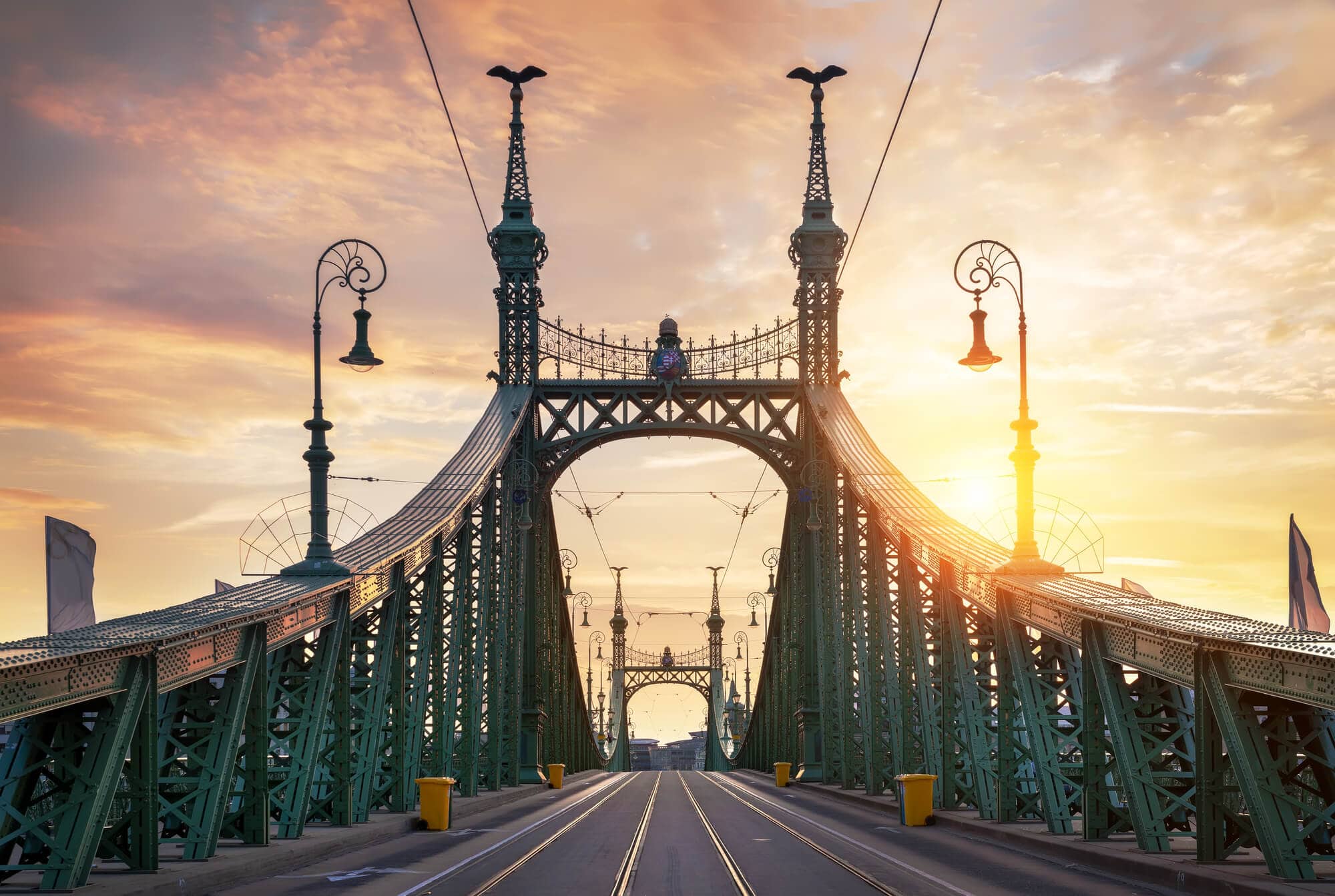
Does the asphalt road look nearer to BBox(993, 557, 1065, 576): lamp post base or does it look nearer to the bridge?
the bridge

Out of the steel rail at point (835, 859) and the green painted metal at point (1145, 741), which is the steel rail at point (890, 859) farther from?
the green painted metal at point (1145, 741)

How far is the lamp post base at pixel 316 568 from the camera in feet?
72.3

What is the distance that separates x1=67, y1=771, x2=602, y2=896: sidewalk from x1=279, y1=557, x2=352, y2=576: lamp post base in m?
3.95

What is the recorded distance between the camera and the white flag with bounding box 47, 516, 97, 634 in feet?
127

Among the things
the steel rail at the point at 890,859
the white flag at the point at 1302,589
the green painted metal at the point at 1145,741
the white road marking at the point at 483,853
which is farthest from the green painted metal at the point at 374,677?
the white flag at the point at 1302,589

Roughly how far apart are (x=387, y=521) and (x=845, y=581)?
623 inches

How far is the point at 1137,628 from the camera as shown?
57.1ft

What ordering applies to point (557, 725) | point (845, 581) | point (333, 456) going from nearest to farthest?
point (333, 456) < point (845, 581) < point (557, 725)

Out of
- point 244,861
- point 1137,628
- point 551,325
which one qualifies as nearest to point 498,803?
point 551,325

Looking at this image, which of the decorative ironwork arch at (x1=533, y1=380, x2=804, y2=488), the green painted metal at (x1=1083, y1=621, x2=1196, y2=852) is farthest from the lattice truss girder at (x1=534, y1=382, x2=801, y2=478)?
the green painted metal at (x1=1083, y1=621, x2=1196, y2=852)

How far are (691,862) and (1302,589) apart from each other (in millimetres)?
28291

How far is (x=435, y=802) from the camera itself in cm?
2678

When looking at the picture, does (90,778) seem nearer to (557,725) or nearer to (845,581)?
(845,581)

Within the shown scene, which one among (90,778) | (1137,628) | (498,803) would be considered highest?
(1137,628)
